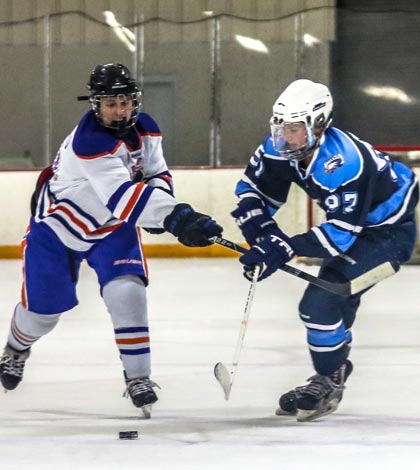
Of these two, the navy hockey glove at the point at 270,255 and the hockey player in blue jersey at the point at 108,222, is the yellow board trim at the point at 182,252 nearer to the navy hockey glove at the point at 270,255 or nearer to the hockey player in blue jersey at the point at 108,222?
the hockey player in blue jersey at the point at 108,222

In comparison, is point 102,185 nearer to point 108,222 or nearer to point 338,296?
point 108,222

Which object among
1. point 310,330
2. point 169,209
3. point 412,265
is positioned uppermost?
point 169,209

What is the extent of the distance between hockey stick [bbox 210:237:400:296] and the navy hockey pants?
0.01m

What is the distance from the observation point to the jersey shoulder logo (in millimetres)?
3180

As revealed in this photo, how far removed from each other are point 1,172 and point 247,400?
17.5 ft

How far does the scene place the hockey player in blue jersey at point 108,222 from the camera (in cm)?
330

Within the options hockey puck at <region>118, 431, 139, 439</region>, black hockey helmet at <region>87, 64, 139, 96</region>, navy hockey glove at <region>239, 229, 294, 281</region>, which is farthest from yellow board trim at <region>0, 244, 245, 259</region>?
hockey puck at <region>118, 431, 139, 439</region>

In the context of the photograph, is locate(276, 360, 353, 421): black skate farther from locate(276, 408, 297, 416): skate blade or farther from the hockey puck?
the hockey puck


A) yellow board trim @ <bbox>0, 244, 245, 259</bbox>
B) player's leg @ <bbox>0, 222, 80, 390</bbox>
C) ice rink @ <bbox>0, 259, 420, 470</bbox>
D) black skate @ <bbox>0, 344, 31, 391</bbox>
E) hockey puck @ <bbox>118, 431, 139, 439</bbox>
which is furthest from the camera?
yellow board trim @ <bbox>0, 244, 245, 259</bbox>

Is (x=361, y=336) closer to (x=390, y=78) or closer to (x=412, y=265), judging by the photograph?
(x=412, y=265)

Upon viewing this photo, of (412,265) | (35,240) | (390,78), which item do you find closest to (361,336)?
(35,240)

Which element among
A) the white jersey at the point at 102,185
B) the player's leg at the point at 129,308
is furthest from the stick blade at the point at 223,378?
the white jersey at the point at 102,185

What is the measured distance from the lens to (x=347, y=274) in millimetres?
3326

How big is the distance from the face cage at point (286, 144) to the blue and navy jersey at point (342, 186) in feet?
0.10
